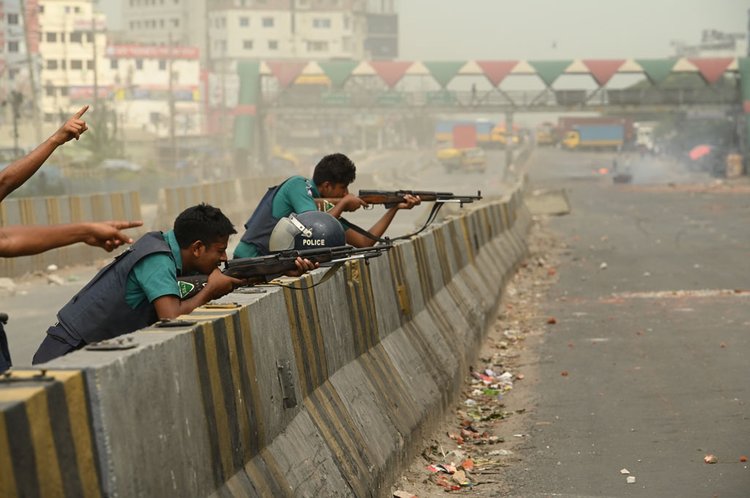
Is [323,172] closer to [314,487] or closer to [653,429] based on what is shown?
[653,429]

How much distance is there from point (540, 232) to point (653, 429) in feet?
89.9

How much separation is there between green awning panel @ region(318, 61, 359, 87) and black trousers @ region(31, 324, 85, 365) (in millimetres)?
88306

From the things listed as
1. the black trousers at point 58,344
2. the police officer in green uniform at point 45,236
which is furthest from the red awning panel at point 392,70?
the police officer in green uniform at point 45,236

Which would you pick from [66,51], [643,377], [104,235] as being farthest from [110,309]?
[66,51]

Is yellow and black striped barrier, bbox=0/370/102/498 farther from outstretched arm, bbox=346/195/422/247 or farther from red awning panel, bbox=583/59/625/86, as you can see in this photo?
red awning panel, bbox=583/59/625/86

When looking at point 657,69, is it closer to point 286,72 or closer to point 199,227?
point 286,72

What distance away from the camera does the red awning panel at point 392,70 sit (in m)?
98.3

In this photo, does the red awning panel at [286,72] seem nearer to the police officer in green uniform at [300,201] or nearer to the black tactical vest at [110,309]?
the police officer in green uniform at [300,201]

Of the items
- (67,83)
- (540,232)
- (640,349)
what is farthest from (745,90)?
(640,349)

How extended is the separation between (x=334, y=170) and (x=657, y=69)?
8988cm

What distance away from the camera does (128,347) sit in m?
4.48

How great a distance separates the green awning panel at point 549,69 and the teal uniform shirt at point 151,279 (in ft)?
308

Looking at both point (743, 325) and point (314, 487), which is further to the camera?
point (743, 325)

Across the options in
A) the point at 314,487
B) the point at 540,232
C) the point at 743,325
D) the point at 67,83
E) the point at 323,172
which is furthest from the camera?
the point at 67,83
